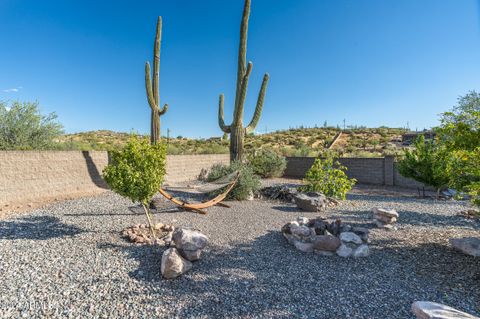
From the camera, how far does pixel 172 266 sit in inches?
122

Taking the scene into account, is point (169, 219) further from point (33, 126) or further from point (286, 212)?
point (33, 126)

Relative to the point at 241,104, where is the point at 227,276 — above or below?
below

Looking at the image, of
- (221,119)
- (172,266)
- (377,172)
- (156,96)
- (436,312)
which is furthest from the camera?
(377,172)

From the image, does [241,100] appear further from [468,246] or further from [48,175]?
[468,246]

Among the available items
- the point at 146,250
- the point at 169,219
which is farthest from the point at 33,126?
the point at 146,250

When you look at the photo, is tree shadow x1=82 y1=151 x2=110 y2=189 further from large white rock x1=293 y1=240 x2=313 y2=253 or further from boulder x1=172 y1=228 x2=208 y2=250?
large white rock x1=293 y1=240 x2=313 y2=253

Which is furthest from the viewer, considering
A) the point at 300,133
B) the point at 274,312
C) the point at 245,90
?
the point at 300,133

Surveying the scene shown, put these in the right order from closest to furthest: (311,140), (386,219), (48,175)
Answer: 1. (386,219)
2. (48,175)
3. (311,140)

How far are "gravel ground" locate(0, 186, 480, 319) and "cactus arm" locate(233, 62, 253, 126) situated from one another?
473 cm

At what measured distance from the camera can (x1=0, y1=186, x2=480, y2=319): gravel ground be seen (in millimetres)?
2580

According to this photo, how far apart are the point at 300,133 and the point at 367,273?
107ft

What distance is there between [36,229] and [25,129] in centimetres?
579

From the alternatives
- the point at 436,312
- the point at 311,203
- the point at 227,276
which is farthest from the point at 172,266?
A: the point at 311,203

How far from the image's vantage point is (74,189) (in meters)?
8.06
